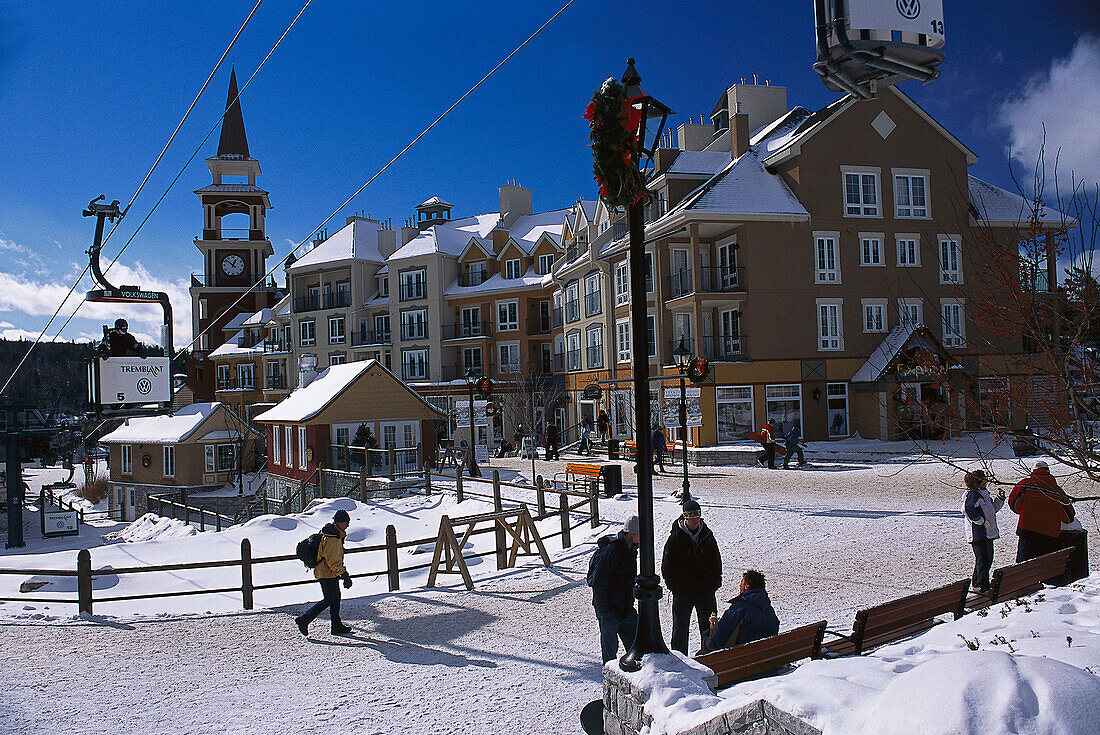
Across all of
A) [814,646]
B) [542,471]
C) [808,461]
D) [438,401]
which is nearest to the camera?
[814,646]

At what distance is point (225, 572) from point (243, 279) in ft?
205

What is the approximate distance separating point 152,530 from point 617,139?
3340 centimetres

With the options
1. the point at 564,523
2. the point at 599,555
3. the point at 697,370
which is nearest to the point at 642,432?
the point at 599,555

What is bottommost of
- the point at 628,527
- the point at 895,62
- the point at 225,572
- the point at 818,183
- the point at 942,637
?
the point at 225,572

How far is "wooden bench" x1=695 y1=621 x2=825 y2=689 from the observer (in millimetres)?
5957

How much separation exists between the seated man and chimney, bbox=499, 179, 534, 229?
54069mm

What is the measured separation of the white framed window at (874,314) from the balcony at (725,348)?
19.0 feet

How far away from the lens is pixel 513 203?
2383 inches

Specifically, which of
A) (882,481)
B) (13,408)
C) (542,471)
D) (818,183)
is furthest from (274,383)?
(882,481)

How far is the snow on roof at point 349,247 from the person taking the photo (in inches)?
2287

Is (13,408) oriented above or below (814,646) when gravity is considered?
above

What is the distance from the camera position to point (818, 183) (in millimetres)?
32969

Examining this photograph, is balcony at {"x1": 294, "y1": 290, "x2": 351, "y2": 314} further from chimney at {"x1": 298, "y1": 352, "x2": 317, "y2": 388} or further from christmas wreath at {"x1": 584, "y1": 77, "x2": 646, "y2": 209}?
christmas wreath at {"x1": 584, "y1": 77, "x2": 646, "y2": 209}

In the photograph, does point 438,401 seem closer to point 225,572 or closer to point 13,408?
point 13,408
